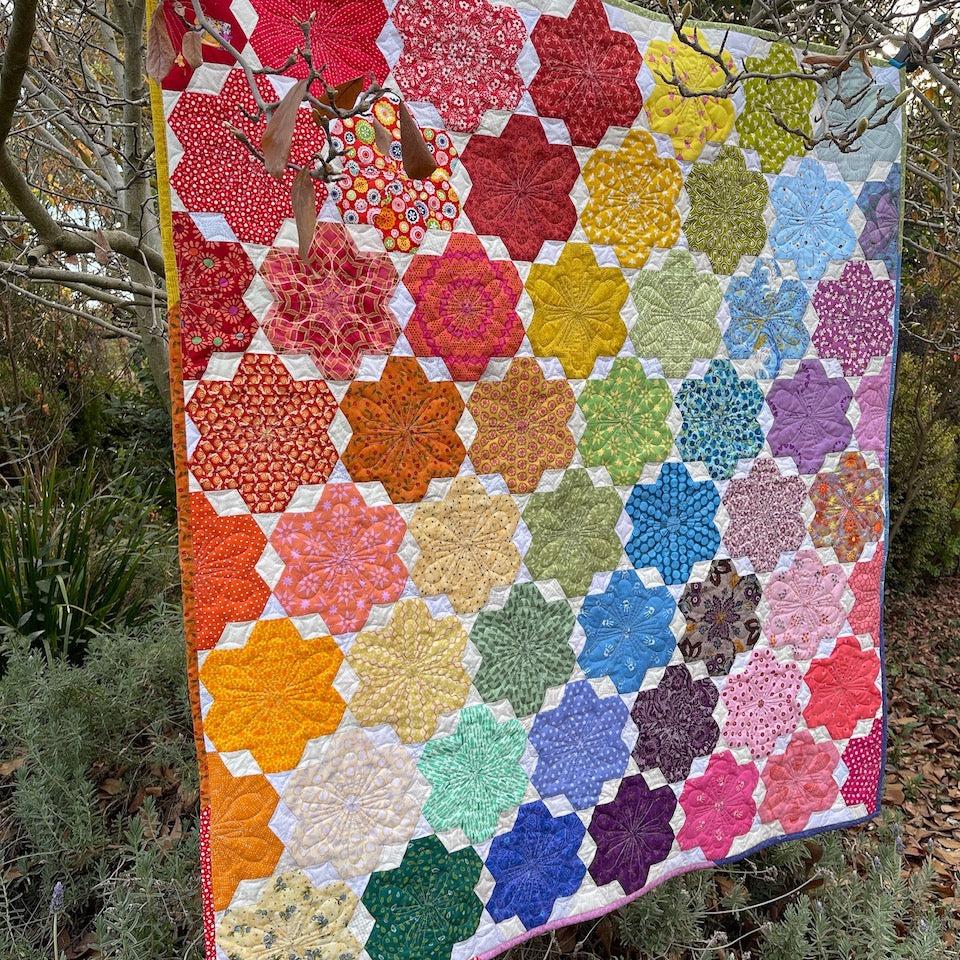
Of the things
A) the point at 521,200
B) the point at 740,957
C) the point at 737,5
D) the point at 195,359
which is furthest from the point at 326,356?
the point at 737,5

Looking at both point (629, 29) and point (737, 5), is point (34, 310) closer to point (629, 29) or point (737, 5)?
point (629, 29)

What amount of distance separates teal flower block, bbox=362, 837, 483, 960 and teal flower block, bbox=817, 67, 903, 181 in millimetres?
1570

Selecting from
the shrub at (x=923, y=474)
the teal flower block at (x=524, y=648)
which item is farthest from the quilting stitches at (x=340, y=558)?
the shrub at (x=923, y=474)

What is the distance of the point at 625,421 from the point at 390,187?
592mm

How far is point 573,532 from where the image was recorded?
1326 millimetres

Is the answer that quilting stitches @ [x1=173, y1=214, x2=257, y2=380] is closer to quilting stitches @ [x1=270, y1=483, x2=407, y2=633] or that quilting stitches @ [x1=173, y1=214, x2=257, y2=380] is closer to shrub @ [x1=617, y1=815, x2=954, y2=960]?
quilting stitches @ [x1=270, y1=483, x2=407, y2=633]

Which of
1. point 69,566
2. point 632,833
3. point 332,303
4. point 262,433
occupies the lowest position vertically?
point 69,566

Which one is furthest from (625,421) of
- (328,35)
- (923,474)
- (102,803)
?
(923,474)

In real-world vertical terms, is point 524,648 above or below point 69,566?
above

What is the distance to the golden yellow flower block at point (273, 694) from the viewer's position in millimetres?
1075

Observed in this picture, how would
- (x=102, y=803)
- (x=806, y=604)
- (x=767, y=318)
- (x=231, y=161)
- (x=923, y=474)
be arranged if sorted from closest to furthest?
(x=231, y=161) < (x=767, y=318) < (x=806, y=604) < (x=102, y=803) < (x=923, y=474)

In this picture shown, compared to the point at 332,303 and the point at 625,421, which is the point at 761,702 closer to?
the point at 625,421

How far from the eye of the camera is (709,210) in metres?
1.39

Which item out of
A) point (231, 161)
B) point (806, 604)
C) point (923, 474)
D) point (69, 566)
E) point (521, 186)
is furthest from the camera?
point (923, 474)
